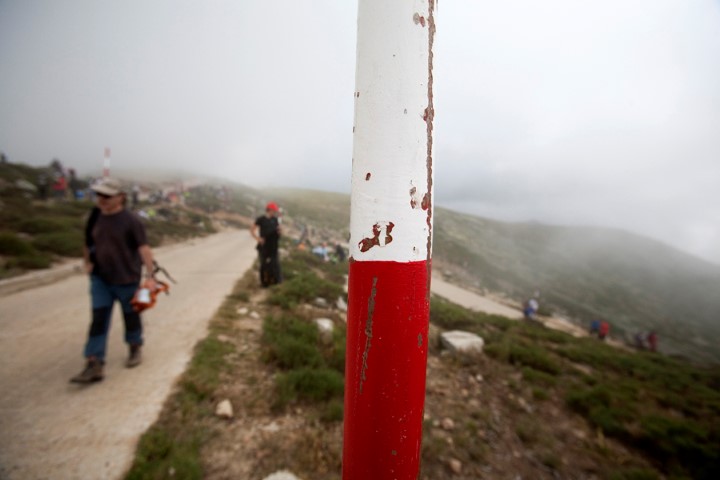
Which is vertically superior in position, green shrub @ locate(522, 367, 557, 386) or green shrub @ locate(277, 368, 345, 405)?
green shrub @ locate(277, 368, 345, 405)

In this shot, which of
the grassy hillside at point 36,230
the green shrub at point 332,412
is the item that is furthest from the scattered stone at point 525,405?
the grassy hillside at point 36,230

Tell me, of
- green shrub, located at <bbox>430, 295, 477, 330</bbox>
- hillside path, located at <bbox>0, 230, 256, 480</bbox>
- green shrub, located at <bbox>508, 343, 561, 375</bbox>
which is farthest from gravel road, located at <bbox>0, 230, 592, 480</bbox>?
green shrub, located at <bbox>508, 343, 561, 375</bbox>

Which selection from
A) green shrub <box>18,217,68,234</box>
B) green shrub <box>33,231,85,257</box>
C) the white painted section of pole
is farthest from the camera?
green shrub <box>18,217,68,234</box>

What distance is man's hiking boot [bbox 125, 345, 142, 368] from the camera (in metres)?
3.42

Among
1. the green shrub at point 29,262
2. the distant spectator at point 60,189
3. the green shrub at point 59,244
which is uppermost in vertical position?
the distant spectator at point 60,189

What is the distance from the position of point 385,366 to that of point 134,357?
385 cm

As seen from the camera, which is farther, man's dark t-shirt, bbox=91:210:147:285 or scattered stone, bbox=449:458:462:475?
man's dark t-shirt, bbox=91:210:147:285

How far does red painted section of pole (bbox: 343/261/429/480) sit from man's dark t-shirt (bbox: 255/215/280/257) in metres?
6.31

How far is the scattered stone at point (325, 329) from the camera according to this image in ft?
15.4

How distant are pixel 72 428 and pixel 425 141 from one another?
3.49 metres

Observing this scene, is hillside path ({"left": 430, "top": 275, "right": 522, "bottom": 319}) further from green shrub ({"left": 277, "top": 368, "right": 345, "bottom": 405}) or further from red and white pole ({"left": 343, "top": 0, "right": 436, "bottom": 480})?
red and white pole ({"left": 343, "top": 0, "right": 436, "bottom": 480})

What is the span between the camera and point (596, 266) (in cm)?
10106

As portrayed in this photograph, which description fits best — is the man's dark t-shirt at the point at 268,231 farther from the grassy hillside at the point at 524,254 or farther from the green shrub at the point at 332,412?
the grassy hillside at the point at 524,254

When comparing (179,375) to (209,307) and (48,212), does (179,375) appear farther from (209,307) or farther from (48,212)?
(48,212)
